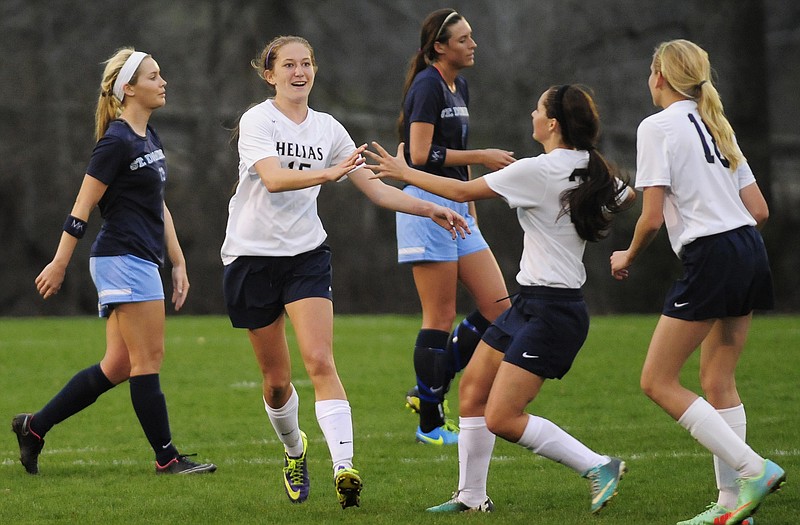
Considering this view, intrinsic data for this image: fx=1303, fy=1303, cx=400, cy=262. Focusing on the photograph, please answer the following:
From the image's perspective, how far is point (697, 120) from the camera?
499 cm

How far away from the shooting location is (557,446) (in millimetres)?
5004

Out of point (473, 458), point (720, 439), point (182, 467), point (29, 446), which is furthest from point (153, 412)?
point (720, 439)

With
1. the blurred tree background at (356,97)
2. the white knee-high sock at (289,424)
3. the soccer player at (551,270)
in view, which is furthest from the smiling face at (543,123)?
the blurred tree background at (356,97)

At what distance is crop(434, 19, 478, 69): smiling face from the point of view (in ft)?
23.4

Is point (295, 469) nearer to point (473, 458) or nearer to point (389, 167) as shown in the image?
point (473, 458)

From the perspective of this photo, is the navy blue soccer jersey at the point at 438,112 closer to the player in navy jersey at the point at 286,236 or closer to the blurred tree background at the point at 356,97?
the player in navy jersey at the point at 286,236

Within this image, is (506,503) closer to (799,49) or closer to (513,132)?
(513,132)

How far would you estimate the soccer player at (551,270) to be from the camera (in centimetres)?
498

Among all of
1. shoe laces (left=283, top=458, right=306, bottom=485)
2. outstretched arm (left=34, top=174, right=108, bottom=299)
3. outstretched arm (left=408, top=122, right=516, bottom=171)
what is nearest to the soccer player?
shoe laces (left=283, top=458, right=306, bottom=485)

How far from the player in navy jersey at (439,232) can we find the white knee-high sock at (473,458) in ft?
6.33

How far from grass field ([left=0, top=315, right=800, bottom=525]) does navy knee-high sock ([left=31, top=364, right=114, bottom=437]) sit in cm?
26

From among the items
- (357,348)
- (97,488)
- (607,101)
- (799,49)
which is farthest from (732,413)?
(799,49)

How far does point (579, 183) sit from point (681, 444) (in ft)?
8.22

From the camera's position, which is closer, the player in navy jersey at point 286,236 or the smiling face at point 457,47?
the player in navy jersey at point 286,236
